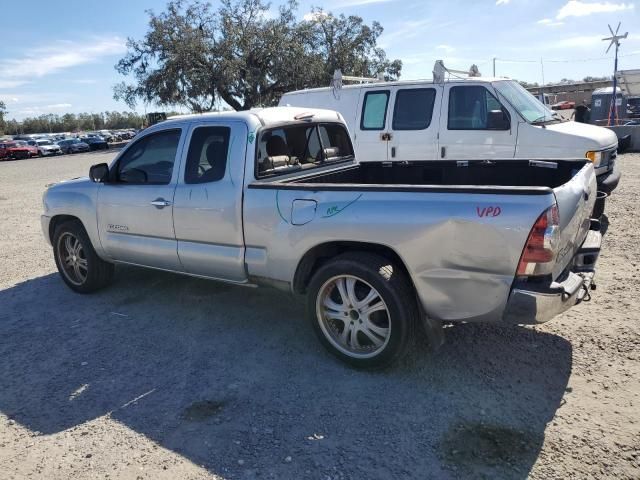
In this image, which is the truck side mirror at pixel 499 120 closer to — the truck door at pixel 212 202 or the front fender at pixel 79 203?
the truck door at pixel 212 202

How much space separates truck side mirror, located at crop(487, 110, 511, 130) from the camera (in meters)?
7.12

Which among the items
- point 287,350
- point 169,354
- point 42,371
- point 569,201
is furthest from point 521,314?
point 42,371

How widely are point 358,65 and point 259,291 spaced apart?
133ft

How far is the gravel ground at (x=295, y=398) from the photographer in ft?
9.25

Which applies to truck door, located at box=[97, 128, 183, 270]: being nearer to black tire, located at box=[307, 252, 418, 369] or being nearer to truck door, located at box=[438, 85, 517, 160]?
black tire, located at box=[307, 252, 418, 369]

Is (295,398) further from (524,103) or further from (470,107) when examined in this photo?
(524,103)

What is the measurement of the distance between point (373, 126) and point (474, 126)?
1.68 meters

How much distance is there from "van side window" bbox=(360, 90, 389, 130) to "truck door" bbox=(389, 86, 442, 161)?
0.57 feet

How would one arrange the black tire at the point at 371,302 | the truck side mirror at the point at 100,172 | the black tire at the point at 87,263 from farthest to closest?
the black tire at the point at 87,263 → the truck side mirror at the point at 100,172 → the black tire at the point at 371,302

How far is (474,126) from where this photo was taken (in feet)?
24.3

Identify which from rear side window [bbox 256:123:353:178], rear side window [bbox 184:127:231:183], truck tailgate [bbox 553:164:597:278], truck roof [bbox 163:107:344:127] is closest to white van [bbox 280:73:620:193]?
rear side window [bbox 256:123:353:178]

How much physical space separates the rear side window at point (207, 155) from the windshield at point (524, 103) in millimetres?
4627

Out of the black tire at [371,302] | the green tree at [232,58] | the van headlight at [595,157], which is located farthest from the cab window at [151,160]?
the green tree at [232,58]

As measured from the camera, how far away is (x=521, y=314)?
3.05m
